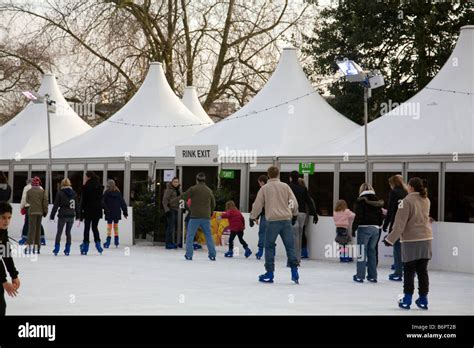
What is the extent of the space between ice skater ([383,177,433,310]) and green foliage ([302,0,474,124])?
844 inches

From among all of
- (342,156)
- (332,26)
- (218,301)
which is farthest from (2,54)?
(218,301)

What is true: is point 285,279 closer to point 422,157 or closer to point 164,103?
point 422,157

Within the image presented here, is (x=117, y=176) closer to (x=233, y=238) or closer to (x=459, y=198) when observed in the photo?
(x=233, y=238)

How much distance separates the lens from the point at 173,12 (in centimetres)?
4341

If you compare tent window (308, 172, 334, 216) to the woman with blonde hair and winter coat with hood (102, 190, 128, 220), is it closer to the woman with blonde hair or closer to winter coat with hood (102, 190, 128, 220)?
winter coat with hood (102, 190, 128, 220)

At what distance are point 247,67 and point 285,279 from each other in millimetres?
27385

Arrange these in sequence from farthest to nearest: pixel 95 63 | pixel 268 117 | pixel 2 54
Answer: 1. pixel 2 54
2. pixel 95 63
3. pixel 268 117

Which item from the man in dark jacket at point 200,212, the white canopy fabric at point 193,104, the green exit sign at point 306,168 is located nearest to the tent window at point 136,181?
the green exit sign at point 306,168

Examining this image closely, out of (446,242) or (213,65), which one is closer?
(446,242)

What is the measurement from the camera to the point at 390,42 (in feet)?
115

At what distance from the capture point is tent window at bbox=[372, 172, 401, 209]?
2195 centimetres

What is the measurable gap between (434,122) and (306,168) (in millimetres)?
3120

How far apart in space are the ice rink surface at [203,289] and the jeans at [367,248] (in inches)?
8.5

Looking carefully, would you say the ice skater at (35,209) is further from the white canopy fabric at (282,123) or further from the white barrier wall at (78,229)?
the white canopy fabric at (282,123)
